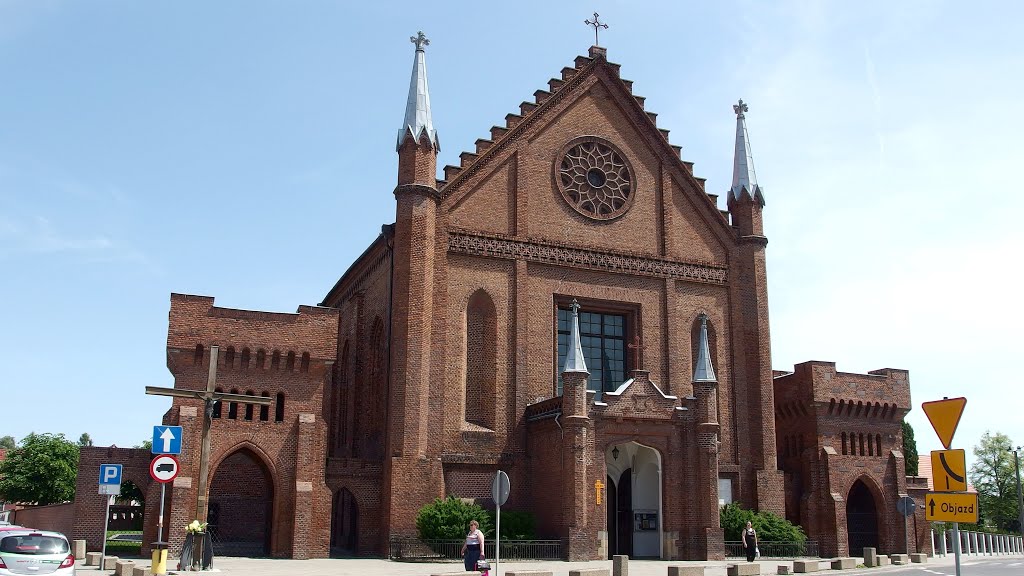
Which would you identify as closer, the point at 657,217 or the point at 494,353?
the point at 494,353

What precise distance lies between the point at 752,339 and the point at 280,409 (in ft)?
64.7

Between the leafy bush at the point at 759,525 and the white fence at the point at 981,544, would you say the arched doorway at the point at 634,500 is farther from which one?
the white fence at the point at 981,544

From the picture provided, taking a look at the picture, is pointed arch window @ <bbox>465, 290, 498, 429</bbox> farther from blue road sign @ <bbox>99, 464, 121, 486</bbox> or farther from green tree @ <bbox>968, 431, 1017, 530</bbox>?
green tree @ <bbox>968, 431, 1017, 530</bbox>

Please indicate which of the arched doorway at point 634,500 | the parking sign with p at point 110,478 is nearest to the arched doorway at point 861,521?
the arched doorway at point 634,500

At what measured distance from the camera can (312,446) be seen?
3419 centimetres

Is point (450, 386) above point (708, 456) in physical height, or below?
above

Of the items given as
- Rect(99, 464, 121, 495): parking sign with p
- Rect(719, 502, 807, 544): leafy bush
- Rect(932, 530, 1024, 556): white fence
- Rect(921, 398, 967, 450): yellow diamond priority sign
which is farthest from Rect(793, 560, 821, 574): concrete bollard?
Rect(932, 530, 1024, 556): white fence

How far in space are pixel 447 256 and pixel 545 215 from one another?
15.5ft

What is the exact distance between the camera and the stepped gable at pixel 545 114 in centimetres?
3797

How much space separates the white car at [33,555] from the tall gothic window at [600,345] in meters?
21.3

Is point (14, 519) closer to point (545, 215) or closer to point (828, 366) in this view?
point (545, 215)

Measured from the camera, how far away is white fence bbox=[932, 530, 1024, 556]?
159 ft

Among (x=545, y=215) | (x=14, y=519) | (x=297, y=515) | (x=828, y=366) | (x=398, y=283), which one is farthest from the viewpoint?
(x=14, y=519)

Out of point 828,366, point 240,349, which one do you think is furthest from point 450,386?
point 828,366
